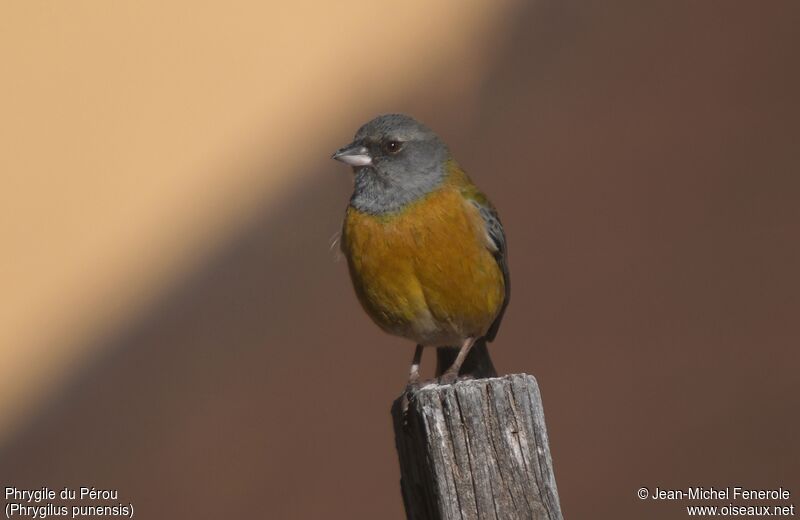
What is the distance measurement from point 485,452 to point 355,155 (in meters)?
2.43

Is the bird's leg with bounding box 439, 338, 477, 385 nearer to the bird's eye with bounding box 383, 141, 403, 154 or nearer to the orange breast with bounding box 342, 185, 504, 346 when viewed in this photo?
the orange breast with bounding box 342, 185, 504, 346

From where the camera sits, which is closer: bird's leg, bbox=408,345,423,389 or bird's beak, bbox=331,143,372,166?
bird's leg, bbox=408,345,423,389

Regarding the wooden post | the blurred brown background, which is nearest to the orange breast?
the wooden post

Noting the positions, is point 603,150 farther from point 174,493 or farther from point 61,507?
point 61,507

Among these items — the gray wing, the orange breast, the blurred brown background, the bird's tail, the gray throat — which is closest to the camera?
the orange breast

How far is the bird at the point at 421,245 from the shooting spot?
5355mm

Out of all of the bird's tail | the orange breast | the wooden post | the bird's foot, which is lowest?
the wooden post

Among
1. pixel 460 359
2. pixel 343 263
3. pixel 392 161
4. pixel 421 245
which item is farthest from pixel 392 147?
pixel 343 263

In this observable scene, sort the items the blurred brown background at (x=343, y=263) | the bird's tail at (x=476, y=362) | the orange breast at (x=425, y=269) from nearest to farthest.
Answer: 1. the orange breast at (x=425, y=269)
2. the bird's tail at (x=476, y=362)
3. the blurred brown background at (x=343, y=263)

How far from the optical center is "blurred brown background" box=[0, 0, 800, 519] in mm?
8414

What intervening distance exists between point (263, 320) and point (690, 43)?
4177mm

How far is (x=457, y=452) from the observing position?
11.6 feet

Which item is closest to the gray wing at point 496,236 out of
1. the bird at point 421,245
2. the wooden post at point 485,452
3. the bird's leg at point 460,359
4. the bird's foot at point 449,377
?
the bird at point 421,245

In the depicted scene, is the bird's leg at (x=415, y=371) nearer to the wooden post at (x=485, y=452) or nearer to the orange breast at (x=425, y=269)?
the orange breast at (x=425, y=269)
